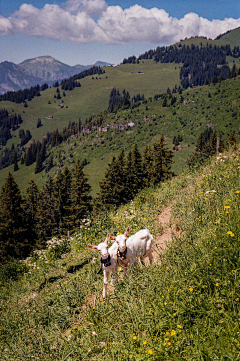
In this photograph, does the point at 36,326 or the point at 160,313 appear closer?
the point at 160,313

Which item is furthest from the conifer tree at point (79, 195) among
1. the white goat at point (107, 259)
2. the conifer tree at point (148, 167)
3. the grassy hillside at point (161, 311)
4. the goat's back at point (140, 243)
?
the white goat at point (107, 259)

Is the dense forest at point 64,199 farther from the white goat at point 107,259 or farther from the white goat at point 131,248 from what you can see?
the white goat at point 107,259

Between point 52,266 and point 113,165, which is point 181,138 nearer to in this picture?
point 113,165

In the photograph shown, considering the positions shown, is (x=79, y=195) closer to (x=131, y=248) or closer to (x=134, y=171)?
(x=134, y=171)

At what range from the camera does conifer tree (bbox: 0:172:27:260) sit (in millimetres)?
39750

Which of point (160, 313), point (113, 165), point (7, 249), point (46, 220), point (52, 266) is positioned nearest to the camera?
point (160, 313)

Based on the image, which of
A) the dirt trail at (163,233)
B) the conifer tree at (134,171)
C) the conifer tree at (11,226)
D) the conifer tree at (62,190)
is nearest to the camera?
the dirt trail at (163,233)

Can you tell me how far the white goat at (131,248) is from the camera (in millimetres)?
6176

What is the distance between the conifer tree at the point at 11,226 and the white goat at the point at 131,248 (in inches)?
1525

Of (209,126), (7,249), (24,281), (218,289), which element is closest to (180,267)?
(218,289)

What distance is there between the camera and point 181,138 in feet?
626

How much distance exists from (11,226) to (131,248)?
132 ft

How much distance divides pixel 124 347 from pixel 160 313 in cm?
84

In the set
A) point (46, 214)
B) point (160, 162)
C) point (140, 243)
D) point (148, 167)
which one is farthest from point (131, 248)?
point (46, 214)
